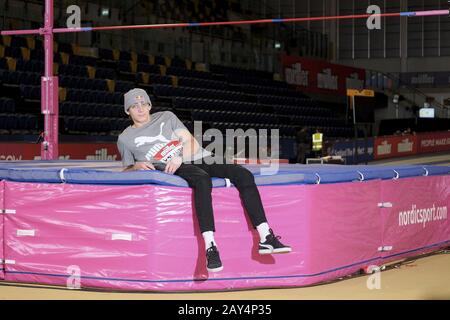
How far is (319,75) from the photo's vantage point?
111ft

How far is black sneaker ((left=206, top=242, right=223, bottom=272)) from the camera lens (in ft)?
18.6

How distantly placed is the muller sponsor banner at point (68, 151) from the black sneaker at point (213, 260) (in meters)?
8.64

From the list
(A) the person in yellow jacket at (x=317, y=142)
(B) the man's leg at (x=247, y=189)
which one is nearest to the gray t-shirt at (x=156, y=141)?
(B) the man's leg at (x=247, y=189)

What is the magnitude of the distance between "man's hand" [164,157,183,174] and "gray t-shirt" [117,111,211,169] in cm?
23

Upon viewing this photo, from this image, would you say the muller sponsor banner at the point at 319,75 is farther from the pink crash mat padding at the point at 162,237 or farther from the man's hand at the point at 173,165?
the man's hand at the point at 173,165

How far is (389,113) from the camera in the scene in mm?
39781

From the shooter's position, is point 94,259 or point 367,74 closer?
point 94,259

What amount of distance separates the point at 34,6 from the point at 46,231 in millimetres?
16286

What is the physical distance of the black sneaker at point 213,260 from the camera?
566cm

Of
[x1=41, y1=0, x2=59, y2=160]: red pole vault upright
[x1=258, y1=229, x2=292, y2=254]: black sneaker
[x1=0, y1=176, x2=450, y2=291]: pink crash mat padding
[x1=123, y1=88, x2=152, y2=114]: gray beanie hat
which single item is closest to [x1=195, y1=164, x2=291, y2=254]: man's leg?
[x1=258, y1=229, x2=292, y2=254]: black sneaker

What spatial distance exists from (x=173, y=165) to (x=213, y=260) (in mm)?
790
